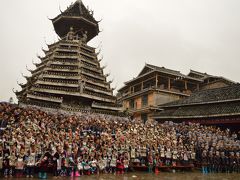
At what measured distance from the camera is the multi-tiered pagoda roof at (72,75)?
28.1m

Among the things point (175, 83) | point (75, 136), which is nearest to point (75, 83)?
point (75, 136)

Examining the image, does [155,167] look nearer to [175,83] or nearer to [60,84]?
[60,84]

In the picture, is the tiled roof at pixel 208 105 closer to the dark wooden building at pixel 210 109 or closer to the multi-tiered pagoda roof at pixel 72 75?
the dark wooden building at pixel 210 109

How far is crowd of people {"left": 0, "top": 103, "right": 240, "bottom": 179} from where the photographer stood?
13.6m

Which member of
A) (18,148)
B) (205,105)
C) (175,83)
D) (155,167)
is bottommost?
(155,167)

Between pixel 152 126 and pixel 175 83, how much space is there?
2577 centimetres

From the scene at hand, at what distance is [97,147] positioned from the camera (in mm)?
16641

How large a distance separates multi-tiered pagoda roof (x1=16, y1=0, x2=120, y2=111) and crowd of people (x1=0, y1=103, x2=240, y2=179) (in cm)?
802

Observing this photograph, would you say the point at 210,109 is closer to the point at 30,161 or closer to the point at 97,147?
the point at 97,147

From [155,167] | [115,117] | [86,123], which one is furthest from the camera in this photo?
[115,117]

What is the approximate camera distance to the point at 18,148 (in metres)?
13.3

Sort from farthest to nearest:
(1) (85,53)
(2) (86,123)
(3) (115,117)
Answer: (1) (85,53) < (3) (115,117) < (2) (86,123)

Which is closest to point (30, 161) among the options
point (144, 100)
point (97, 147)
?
point (97, 147)

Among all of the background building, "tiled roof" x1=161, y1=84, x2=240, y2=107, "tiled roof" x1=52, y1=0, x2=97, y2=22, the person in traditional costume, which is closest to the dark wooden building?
"tiled roof" x1=161, y1=84, x2=240, y2=107
